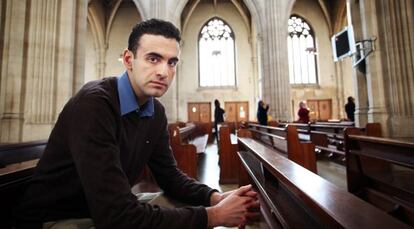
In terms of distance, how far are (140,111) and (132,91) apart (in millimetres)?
111

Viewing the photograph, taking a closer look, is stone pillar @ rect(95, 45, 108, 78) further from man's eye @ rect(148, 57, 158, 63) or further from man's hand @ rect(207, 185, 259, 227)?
man's hand @ rect(207, 185, 259, 227)

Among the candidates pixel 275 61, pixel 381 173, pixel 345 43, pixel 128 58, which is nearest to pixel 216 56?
pixel 275 61

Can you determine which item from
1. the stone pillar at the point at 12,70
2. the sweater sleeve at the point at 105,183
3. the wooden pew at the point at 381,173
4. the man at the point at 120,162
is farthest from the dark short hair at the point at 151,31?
the stone pillar at the point at 12,70

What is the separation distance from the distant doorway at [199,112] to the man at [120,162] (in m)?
14.1

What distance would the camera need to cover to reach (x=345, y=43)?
22.1ft

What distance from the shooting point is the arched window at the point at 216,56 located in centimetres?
1558

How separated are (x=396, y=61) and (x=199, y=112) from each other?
11.4 meters

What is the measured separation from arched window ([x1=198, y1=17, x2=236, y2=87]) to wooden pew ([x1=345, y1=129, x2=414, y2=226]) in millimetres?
13125

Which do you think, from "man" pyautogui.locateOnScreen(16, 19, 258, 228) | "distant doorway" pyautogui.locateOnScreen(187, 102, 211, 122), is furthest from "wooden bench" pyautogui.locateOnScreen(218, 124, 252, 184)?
"distant doorway" pyautogui.locateOnScreen(187, 102, 211, 122)

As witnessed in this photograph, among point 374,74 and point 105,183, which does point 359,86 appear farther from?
point 105,183

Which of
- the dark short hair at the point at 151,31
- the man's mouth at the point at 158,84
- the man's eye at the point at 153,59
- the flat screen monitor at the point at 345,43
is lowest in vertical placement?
the man's mouth at the point at 158,84

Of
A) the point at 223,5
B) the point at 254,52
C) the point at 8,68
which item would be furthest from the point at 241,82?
the point at 8,68

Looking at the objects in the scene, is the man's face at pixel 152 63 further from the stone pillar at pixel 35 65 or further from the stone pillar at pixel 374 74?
the stone pillar at pixel 374 74

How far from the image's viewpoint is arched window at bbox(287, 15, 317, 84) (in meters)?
15.3
